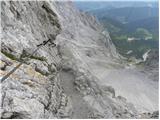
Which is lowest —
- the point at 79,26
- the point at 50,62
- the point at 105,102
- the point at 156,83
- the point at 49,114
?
the point at 49,114

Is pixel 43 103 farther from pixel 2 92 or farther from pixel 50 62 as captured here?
pixel 50 62

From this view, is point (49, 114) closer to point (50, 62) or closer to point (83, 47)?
point (50, 62)

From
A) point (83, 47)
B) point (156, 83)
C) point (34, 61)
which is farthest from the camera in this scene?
point (83, 47)

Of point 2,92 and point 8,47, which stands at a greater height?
point 8,47

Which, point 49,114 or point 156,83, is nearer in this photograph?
point 49,114

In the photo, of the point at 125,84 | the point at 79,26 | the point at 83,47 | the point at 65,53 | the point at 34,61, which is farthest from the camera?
the point at 79,26

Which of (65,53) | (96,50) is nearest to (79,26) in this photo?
(96,50)

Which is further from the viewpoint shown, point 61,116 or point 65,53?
point 65,53

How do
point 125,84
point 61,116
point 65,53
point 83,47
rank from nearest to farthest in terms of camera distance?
1. point 61,116
2. point 65,53
3. point 125,84
4. point 83,47

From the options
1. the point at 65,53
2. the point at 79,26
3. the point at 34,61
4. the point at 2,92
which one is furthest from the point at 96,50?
the point at 2,92
